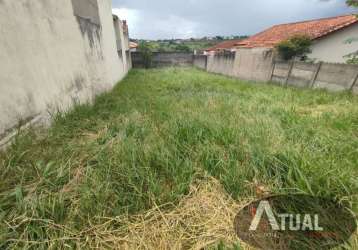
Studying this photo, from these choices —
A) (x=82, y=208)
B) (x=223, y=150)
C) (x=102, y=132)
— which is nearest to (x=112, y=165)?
(x=82, y=208)

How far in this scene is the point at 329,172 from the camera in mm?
1270

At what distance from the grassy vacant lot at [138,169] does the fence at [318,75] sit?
3.22 metres

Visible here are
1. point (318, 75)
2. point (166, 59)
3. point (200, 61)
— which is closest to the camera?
point (318, 75)

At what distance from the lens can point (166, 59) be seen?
1631 cm

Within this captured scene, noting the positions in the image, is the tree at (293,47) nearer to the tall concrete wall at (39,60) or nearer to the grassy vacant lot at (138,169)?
the grassy vacant lot at (138,169)

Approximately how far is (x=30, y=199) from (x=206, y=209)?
118 cm

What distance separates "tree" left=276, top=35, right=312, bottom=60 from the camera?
686 cm

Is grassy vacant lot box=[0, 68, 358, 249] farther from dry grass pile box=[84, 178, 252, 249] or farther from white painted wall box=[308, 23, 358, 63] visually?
white painted wall box=[308, 23, 358, 63]

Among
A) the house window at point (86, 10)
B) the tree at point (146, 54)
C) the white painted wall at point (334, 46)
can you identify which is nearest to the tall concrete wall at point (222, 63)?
the white painted wall at point (334, 46)

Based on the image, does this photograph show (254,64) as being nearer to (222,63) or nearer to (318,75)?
(318,75)

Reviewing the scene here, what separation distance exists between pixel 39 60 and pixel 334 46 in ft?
37.2

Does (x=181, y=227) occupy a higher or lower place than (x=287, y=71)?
lower

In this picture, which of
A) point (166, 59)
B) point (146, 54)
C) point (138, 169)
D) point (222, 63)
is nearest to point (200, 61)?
point (166, 59)

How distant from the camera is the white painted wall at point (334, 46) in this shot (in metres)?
7.68
